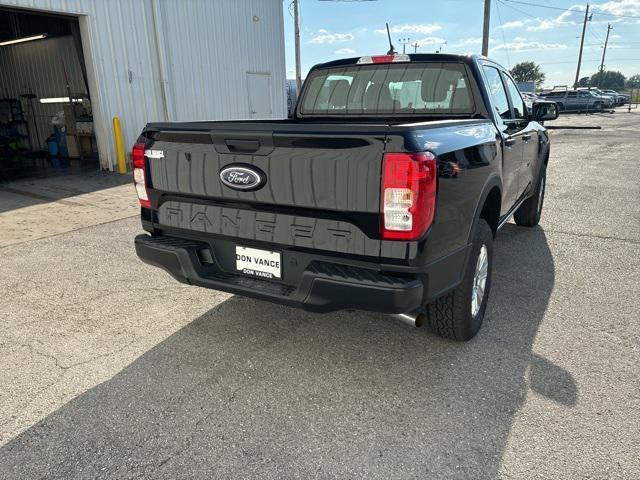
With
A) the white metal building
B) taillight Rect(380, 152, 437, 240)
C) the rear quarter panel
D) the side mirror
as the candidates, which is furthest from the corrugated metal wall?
taillight Rect(380, 152, 437, 240)

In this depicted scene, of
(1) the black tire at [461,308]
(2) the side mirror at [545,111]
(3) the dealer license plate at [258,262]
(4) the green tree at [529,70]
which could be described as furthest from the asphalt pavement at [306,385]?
(4) the green tree at [529,70]

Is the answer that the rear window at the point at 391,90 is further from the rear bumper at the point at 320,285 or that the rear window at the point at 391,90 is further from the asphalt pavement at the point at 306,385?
the rear bumper at the point at 320,285

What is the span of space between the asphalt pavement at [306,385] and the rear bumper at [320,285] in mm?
543

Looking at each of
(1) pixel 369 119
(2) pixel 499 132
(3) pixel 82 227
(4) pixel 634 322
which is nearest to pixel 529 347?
(4) pixel 634 322

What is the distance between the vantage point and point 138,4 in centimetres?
1082

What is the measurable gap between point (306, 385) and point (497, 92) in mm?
3023

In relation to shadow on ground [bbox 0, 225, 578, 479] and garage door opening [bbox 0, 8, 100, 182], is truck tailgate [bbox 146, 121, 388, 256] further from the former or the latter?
garage door opening [bbox 0, 8, 100, 182]

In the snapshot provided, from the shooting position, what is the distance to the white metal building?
1029 centimetres

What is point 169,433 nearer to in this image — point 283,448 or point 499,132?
point 283,448

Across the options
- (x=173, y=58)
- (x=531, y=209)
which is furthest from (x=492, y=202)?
(x=173, y=58)

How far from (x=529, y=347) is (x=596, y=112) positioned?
140 ft

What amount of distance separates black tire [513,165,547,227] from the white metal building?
348 inches

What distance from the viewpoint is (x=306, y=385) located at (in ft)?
9.09

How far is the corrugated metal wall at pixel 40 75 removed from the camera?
14946mm
